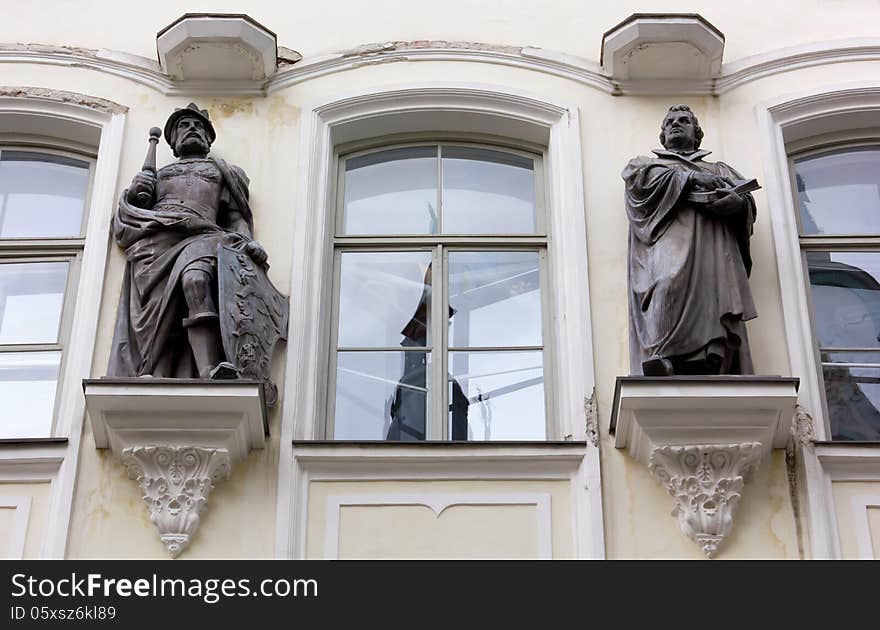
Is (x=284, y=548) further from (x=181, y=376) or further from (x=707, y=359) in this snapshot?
(x=707, y=359)

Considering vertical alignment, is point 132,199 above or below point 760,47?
below

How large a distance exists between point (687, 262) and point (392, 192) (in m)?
1.91

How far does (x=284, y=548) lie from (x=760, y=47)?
162 inches

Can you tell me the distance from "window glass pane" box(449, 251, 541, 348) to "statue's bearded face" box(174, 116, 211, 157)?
4.69ft

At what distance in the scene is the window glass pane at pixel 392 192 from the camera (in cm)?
863

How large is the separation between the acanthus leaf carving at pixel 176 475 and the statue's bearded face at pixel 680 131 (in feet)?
9.22

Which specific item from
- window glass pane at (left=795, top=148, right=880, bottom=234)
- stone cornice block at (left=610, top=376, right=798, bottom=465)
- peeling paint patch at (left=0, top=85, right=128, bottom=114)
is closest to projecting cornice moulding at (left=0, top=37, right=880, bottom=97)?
peeling paint patch at (left=0, top=85, right=128, bottom=114)

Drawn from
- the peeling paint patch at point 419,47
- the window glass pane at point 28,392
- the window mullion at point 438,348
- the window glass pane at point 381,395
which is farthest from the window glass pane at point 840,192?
the window glass pane at point 28,392

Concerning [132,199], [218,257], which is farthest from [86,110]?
[218,257]

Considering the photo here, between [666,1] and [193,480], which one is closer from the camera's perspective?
[193,480]

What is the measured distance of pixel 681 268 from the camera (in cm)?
756

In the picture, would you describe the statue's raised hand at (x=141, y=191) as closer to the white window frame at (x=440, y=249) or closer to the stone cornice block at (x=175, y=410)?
the white window frame at (x=440, y=249)

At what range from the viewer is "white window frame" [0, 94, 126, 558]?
7.37 m

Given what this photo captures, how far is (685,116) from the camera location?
8.27 m
